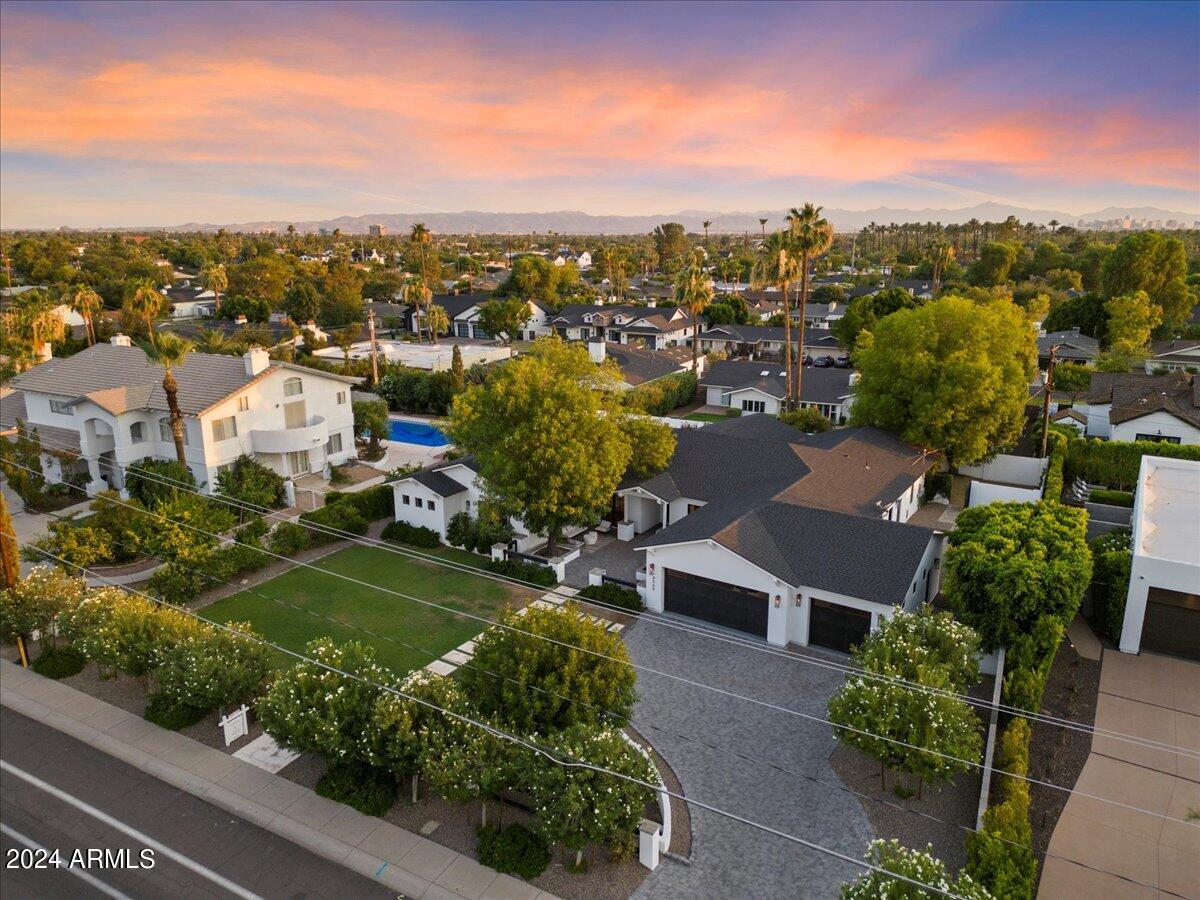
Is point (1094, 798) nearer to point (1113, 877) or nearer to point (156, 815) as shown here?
point (1113, 877)

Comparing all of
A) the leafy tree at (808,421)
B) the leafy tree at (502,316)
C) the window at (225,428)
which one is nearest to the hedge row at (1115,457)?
the leafy tree at (808,421)

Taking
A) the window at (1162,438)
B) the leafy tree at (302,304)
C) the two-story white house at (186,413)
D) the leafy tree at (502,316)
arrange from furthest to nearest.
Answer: the leafy tree at (302,304) < the leafy tree at (502,316) < the window at (1162,438) < the two-story white house at (186,413)

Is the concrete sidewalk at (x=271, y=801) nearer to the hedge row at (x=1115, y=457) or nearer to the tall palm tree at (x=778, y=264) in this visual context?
the hedge row at (x=1115, y=457)

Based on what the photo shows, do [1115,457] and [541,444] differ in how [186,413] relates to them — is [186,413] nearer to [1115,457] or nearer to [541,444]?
[541,444]

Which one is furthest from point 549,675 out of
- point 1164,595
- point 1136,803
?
point 1164,595

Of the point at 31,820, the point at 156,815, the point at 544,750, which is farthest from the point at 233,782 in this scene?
the point at 544,750
